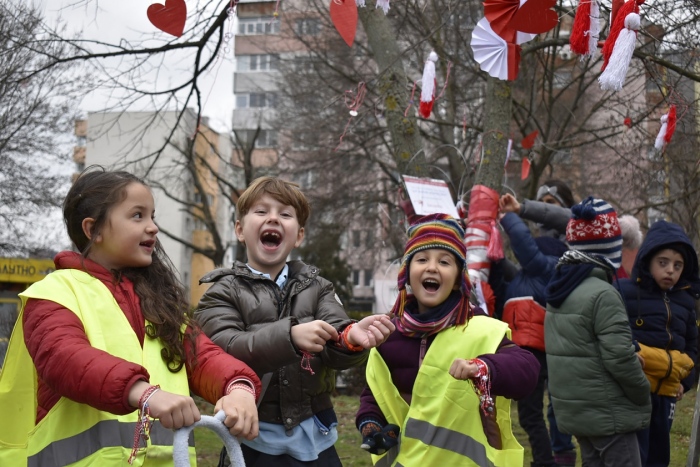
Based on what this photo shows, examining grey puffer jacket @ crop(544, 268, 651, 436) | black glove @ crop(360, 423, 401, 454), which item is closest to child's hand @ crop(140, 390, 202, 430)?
black glove @ crop(360, 423, 401, 454)

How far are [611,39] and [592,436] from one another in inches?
A: 82.8

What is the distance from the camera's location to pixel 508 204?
6.13 metres

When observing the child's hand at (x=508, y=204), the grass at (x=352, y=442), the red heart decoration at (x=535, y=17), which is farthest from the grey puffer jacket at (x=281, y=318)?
the grass at (x=352, y=442)

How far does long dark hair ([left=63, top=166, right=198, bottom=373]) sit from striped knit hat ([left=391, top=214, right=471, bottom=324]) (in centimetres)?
119

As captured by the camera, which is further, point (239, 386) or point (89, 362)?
point (239, 386)

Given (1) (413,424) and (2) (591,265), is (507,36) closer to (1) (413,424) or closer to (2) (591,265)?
(2) (591,265)

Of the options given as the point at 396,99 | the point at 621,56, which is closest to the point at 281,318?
the point at 621,56

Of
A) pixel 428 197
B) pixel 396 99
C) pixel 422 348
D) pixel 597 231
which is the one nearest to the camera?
pixel 422 348

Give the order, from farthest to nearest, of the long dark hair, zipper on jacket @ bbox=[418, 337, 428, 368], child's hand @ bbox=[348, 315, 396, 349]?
zipper on jacket @ bbox=[418, 337, 428, 368], child's hand @ bbox=[348, 315, 396, 349], the long dark hair

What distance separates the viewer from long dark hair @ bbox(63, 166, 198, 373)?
273 centimetres

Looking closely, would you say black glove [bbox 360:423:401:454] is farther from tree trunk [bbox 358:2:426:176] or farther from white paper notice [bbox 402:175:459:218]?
tree trunk [bbox 358:2:426:176]

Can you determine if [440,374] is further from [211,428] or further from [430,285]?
[211,428]

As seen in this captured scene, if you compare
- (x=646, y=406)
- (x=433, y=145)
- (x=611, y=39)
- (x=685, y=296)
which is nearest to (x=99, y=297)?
(x=611, y=39)

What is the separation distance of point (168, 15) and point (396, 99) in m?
2.29
